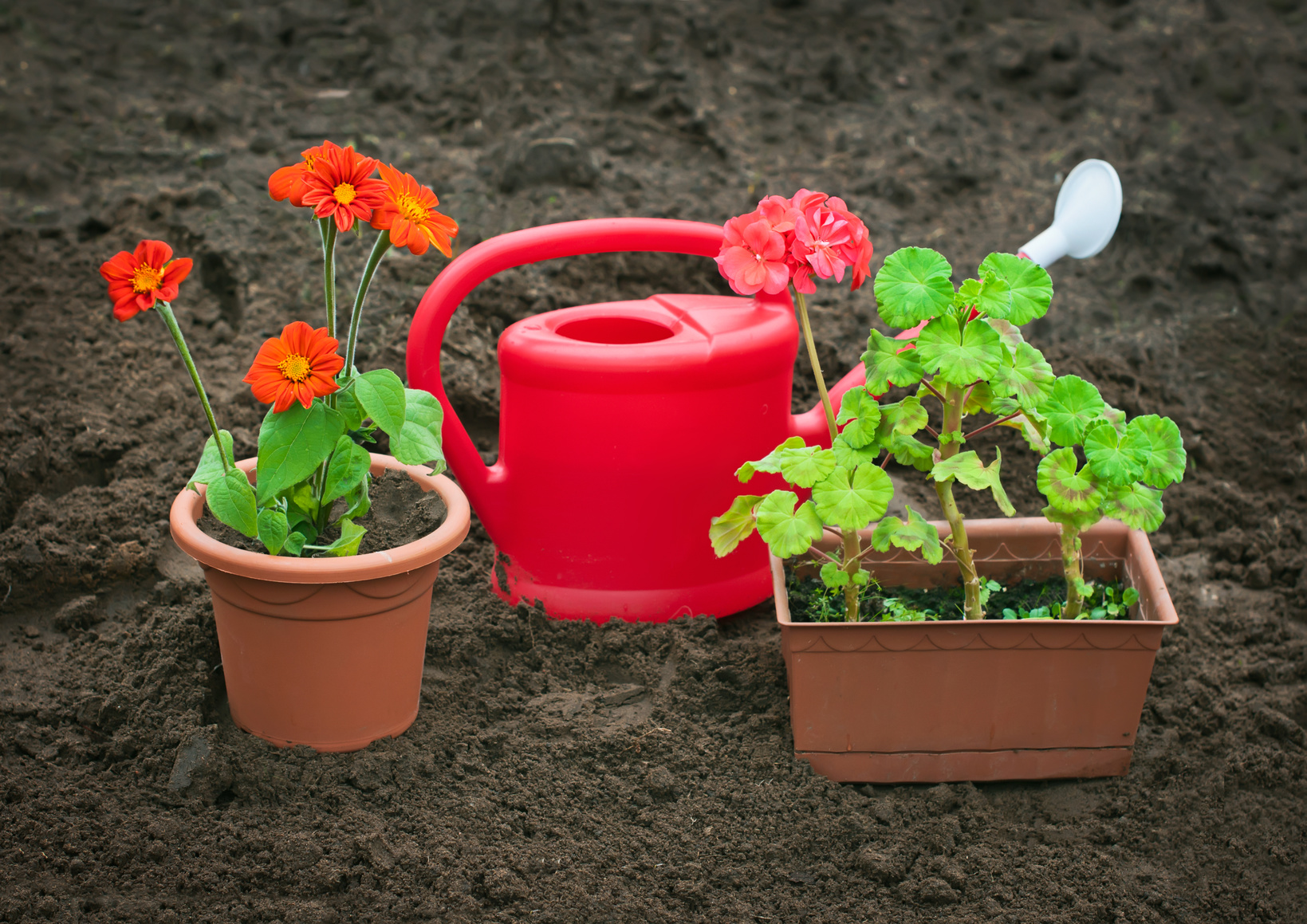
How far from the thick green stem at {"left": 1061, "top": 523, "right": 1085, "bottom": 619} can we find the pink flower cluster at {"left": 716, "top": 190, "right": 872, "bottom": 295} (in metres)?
0.50

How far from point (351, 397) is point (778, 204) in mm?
727

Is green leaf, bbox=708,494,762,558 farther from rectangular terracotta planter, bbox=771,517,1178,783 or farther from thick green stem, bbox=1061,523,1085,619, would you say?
thick green stem, bbox=1061,523,1085,619

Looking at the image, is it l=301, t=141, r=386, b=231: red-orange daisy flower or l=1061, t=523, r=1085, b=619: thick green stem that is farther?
l=1061, t=523, r=1085, b=619: thick green stem

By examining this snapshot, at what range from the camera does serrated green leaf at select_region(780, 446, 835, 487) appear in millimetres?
1523

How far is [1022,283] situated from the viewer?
1.52m

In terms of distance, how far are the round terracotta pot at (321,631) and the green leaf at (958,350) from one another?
75 centimetres

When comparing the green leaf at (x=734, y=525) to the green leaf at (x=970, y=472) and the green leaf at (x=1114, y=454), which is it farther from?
the green leaf at (x=1114, y=454)

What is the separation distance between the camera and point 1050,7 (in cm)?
475

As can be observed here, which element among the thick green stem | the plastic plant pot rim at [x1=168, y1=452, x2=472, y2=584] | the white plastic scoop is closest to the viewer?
the plastic plant pot rim at [x1=168, y1=452, x2=472, y2=584]

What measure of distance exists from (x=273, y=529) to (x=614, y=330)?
0.82 m

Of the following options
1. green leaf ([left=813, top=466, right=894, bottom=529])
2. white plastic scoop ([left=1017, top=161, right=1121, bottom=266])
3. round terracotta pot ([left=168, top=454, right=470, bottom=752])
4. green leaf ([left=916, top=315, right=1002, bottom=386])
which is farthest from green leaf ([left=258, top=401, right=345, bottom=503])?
white plastic scoop ([left=1017, top=161, right=1121, bottom=266])

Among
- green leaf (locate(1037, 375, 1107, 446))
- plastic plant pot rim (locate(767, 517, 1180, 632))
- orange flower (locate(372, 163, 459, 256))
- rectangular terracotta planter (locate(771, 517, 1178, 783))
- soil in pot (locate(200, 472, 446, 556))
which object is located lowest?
rectangular terracotta planter (locate(771, 517, 1178, 783))

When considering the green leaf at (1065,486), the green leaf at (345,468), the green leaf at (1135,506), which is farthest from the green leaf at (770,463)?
the green leaf at (345,468)

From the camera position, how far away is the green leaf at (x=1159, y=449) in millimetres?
1505
